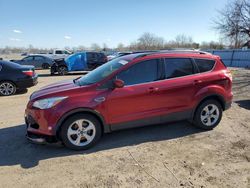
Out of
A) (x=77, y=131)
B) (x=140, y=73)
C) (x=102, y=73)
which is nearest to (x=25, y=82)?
(x=102, y=73)

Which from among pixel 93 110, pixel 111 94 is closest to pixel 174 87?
pixel 111 94

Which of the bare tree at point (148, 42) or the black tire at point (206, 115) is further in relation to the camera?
the bare tree at point (148, 42)

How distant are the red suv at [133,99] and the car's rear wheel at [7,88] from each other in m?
5.84

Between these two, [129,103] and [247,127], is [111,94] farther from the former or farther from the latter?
[247,127]

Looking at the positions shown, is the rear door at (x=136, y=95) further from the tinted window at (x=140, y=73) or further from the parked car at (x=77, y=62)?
the parked car at (x=77, y=62)

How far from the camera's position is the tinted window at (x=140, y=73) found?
4.86 meters

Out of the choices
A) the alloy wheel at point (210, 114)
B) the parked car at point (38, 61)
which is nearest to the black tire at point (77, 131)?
the alloy wheel at point (210, 114)

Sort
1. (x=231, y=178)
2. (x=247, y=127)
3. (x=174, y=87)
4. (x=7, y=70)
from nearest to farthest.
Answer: (x=231, y=178)
(x=174, y=87)
(x=247, y=127)
(x=7, y=70)

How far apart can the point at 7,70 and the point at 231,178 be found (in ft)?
30.8

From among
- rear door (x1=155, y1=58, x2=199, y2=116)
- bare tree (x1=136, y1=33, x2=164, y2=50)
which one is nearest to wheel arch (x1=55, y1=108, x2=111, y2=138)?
rear door (x1=155, y1=58, x2=199, y2=116)

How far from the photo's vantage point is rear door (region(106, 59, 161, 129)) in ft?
15.4

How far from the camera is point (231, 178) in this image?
3.62 metres

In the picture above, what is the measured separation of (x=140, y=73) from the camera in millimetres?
4977

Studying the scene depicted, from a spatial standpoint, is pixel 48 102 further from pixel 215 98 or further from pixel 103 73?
pixel 215 98
